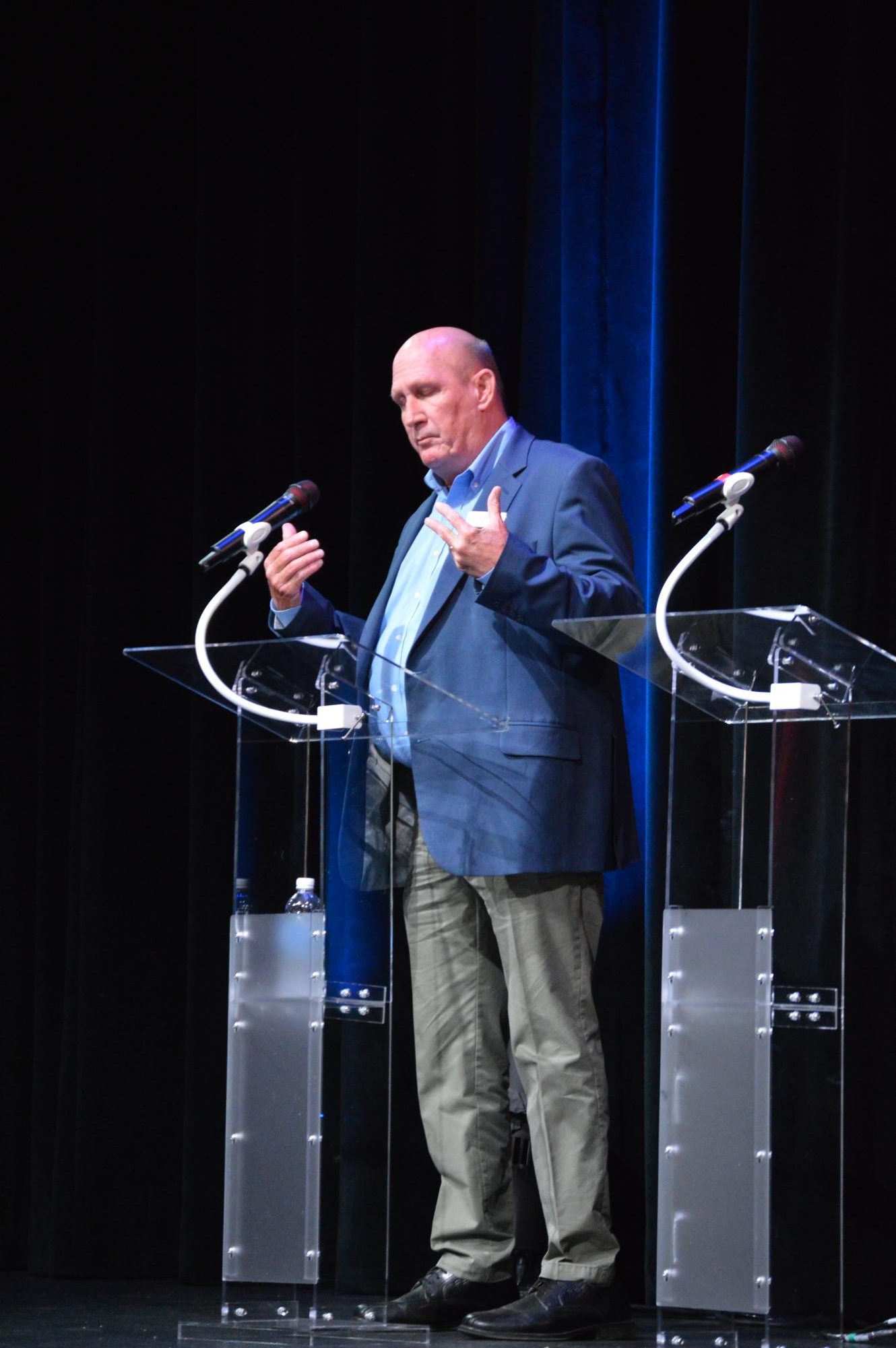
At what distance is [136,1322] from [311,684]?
1.28m

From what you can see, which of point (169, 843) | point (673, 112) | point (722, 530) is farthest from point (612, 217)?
point (169, 843)

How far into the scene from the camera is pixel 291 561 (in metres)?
2.87

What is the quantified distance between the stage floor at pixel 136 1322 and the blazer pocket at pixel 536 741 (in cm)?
87

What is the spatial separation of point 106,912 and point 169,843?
0.21 meters

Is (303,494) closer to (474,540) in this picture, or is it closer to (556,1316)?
(474,540)

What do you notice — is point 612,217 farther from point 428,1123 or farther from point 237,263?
point 428,1123

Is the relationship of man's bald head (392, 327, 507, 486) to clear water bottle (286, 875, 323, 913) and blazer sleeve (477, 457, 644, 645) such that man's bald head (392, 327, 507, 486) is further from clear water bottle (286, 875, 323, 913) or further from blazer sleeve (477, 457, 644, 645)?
clear water bottle (286, 875, 323, 913)

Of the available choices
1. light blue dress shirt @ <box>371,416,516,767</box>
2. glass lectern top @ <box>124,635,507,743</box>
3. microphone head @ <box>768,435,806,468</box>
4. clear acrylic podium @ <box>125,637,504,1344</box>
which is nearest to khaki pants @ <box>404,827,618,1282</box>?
clear acrylic podium @ <box>125,637,504,1344</box>

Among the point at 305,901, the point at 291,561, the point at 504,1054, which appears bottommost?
the point at 504,1054

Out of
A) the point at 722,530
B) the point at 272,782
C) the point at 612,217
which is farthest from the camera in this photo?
the point at 612,217

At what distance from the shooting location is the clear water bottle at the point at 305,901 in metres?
2.74

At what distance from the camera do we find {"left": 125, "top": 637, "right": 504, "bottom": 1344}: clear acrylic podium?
264 cm

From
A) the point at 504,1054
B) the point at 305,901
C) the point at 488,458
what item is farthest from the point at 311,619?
the point at 504,1054

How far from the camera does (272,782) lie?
110 inches
